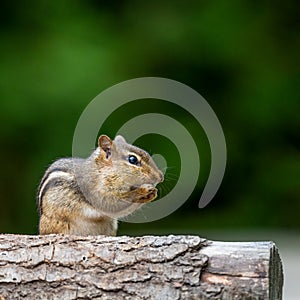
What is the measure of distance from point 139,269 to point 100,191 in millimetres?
354

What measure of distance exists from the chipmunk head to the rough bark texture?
0.24m

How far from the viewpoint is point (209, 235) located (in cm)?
374

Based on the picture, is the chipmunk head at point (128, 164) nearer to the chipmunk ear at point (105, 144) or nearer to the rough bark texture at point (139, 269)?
the chipmunk ear at point (105, 144)

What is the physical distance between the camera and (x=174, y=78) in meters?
4.00

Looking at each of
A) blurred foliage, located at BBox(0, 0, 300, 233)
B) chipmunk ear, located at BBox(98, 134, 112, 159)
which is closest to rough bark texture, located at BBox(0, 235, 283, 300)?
chipmunk ear, located at BBox(98, 134, 112, 159)

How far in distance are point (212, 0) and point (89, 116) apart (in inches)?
37.7

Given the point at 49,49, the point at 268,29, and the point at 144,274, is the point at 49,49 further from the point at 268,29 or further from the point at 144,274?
the point at 144,274

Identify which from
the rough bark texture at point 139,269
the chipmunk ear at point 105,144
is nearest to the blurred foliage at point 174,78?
the chipmunk ear at point 105,144

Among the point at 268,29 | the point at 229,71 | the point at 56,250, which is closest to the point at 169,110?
the point at 229,71

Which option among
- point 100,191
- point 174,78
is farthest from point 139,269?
point 174,78

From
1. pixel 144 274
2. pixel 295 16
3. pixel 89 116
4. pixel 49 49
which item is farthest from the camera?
pixel 295 16

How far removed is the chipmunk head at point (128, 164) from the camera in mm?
1927

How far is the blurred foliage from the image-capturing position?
12.5 ft

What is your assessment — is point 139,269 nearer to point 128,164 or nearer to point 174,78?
point 128,164
